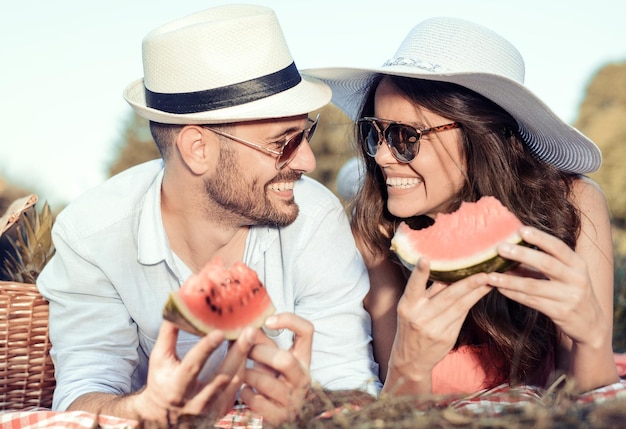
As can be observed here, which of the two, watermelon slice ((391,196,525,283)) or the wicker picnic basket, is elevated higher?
watermelon slice ((391,196,525,283))

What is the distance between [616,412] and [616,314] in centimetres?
546

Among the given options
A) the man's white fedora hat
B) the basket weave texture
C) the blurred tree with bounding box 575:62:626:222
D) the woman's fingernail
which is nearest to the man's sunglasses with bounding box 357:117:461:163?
the man's white fedora hat

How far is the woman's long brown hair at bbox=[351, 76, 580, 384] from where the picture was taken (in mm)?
3590

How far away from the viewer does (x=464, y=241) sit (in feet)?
9.30

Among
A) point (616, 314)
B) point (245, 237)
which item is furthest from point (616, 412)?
point (616, 314)

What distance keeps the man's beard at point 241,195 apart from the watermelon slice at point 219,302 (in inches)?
36.5

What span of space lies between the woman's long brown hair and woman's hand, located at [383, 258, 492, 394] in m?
0.70

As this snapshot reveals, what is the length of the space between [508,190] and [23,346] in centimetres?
269

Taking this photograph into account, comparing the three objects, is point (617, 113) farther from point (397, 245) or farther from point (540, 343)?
point (397, 245)

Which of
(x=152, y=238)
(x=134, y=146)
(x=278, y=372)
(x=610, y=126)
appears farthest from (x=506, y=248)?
(x=134, y=146)

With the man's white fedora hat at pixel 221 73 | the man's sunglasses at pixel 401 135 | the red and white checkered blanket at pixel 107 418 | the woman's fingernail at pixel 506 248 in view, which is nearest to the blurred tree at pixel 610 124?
the man's sunglasses at pixel 401 135

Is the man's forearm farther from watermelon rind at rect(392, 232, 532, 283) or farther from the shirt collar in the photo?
watermelon rind at rect(392, 232, 532, 283)

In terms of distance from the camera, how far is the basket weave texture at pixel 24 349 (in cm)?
386

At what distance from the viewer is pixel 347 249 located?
3.92 meters
